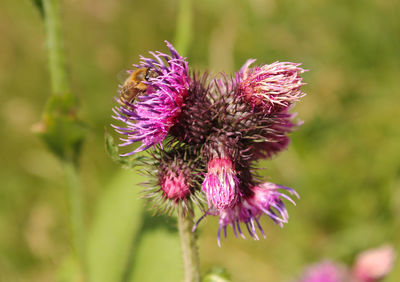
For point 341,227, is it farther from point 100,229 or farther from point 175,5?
point 175,5

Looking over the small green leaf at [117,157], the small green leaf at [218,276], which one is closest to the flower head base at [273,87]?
the small green leaf at [117,157]

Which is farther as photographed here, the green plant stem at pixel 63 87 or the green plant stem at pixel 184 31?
the green plant stem at pixel 184 31

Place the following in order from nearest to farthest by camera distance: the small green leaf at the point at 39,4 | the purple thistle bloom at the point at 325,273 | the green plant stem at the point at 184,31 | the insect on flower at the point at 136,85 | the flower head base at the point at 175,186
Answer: the flower head base at the point at 175,186
the insect on flower at the point at 136,85
the small green leaf at the point at 39,4
the green plant stem at the point at 184,31
the purple thistle bloom at the point at 325,273

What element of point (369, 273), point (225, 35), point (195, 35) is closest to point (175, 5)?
point (195, 35)

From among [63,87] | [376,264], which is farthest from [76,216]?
[376,264]

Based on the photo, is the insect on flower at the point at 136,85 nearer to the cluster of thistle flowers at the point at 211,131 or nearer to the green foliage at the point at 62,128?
the cluster of thistle flowers at the point at 211,131

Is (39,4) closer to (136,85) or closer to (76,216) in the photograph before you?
(136,85)
